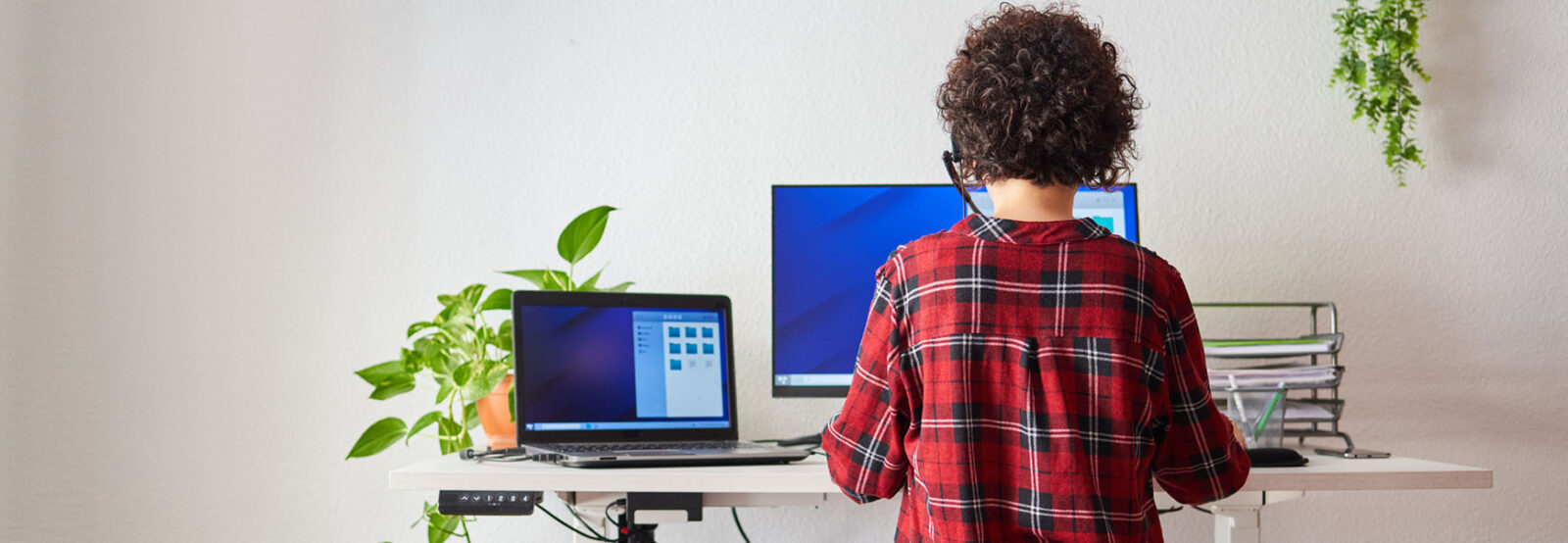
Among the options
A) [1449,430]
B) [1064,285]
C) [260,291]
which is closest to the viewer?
[1064,285]

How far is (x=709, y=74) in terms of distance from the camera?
2.08 meters

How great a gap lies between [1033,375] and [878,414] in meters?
0.16

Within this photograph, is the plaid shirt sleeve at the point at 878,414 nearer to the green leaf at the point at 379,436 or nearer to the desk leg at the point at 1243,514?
the desk leg at the point at 1243,514

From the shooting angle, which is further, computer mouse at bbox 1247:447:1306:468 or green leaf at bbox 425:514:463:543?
green leaf at bbox 425:514:463:543

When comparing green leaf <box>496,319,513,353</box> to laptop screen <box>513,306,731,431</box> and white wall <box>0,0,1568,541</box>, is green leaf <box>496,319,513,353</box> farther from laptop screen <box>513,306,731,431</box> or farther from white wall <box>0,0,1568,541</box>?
white wall <box>0,0,1568,541</box>

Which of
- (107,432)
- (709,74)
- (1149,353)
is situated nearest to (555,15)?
(709,74)

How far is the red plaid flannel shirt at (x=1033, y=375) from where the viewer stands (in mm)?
1044

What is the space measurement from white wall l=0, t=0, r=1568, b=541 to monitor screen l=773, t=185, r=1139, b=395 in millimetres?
252

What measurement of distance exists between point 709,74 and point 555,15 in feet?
1.01

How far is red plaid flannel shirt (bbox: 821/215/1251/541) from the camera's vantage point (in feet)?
3.43

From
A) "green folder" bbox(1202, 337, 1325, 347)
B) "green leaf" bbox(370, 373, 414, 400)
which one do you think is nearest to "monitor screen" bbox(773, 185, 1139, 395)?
"green folder" bbox(1202, 337, 1325, 347)

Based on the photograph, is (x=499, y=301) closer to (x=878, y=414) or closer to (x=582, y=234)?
(x=582, y=234)

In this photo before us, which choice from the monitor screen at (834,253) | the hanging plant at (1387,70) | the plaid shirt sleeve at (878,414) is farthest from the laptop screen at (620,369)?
the hanging plant at (1387,70)

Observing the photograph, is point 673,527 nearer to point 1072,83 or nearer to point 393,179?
point 393,179
